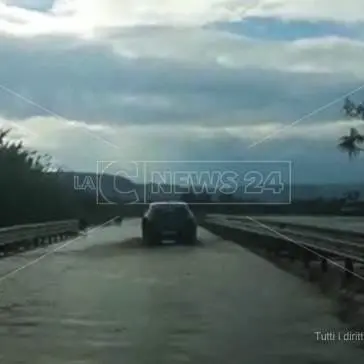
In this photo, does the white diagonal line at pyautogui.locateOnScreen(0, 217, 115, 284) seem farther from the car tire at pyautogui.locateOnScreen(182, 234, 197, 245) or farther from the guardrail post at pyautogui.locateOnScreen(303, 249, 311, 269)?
the guardrail post at pyautogui.locateOnScreen(303, 249, 311, 269)

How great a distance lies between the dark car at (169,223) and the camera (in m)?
26.8

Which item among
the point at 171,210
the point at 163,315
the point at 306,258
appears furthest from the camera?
the point at 171,210

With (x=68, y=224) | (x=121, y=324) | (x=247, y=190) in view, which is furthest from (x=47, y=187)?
(x=121, y=324)

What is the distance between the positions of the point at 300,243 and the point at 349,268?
5.43 metres

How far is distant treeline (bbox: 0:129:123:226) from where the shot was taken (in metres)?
30.6

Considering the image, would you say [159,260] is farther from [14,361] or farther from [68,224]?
[14,361]

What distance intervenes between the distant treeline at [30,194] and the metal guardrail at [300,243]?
447 cm

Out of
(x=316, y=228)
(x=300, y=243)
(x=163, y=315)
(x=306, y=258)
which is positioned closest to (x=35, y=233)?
(x=300, y=243)

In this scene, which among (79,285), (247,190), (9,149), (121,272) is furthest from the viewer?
(9,149)

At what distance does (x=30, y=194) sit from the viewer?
1352 inches

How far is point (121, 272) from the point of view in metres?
22.5

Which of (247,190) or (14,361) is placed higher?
(247,190)

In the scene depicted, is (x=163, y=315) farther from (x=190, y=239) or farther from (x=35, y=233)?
(x=35, y=233)

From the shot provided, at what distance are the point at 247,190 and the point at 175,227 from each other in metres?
10.4
